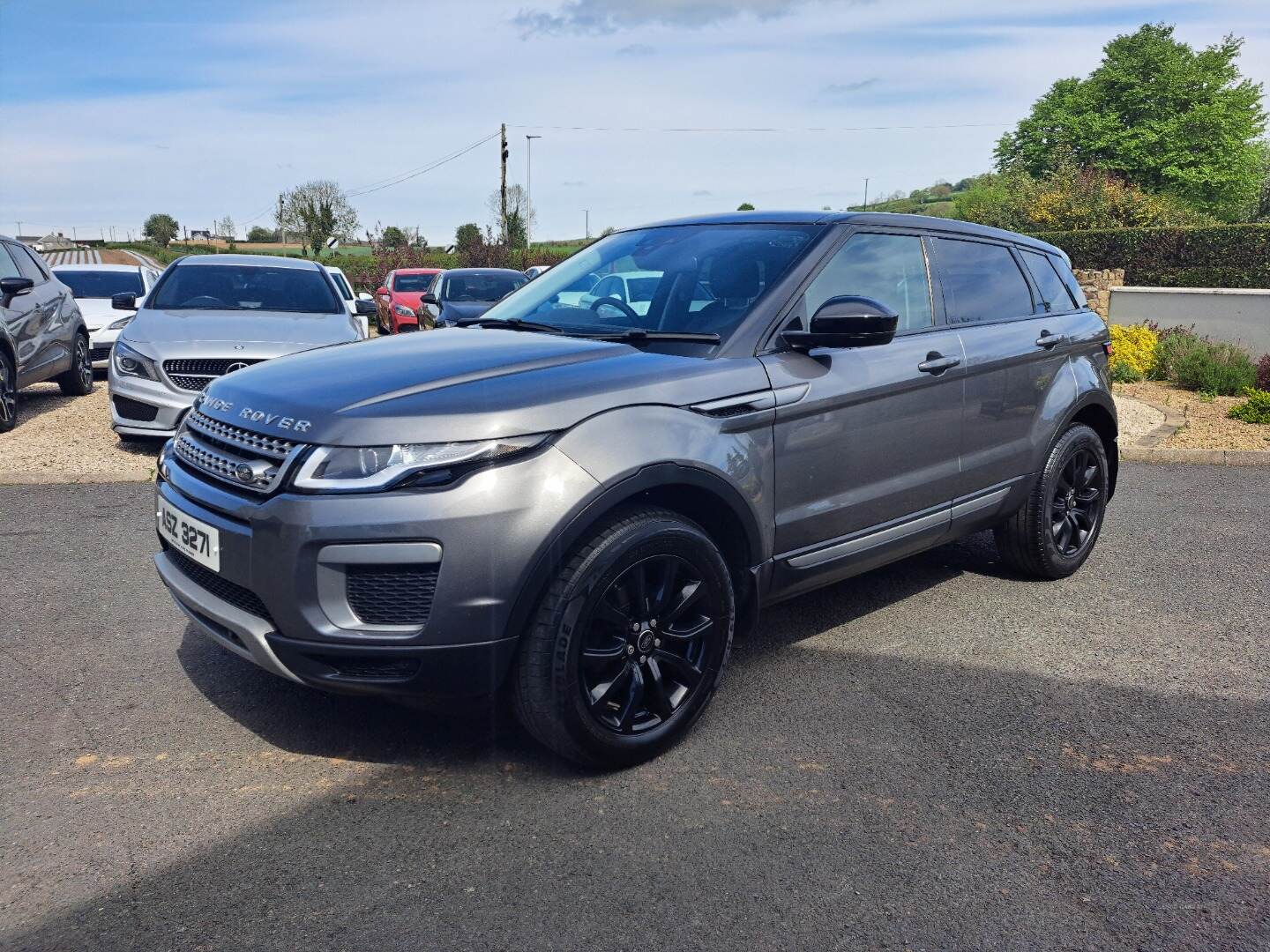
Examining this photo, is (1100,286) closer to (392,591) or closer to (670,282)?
(670,282)

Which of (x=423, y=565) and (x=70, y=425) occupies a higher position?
(x=423, y=565)

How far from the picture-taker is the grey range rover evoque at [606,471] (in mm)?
2900

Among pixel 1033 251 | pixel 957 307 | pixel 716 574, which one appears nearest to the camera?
pixel 716 574

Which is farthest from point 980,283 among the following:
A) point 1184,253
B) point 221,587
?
point 1184,253

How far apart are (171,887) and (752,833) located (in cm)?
153

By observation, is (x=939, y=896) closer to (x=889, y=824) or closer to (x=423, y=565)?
(x=889, y=824)

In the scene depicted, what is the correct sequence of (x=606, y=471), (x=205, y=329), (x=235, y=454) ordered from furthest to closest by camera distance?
(x=205, y=329) < (x=235, y=454) < (x=606, y=471)

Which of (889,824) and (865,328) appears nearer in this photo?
(889,824)

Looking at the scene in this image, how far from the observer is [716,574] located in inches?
134

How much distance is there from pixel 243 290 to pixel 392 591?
7.24 meters

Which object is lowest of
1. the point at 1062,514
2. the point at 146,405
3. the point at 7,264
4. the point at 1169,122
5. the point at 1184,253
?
the point at 1062,514

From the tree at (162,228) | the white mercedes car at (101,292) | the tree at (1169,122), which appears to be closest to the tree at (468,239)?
the white mercedes car at (101,292)

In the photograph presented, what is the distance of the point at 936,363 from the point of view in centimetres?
428

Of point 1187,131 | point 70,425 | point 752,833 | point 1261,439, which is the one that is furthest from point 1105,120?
point 752,833
